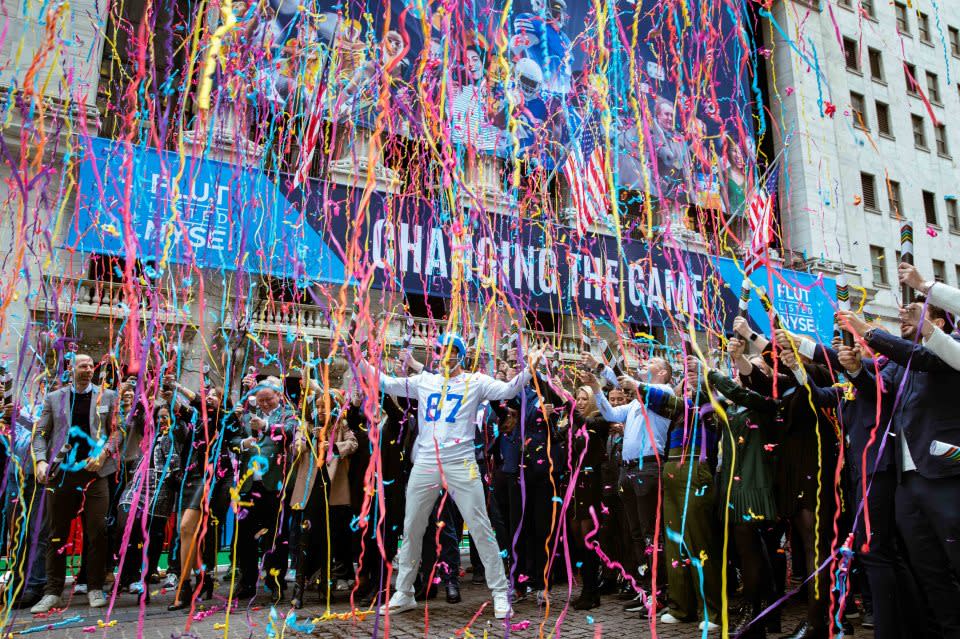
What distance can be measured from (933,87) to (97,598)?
34.4m

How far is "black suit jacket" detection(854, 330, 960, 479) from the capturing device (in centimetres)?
320

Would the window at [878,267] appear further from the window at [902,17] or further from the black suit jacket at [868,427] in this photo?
the black suit jacket at [868,427]

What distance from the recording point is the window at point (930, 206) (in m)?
27.4

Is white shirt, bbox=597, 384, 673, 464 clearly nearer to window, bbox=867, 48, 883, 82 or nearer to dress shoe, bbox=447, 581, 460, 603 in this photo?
dress shoe, bbox=447, 581, 460, 603

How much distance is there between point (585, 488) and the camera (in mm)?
5938

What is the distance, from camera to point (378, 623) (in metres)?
4.50

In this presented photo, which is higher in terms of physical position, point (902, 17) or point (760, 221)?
point (902, 17)

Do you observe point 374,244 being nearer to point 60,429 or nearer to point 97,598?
point 60,429

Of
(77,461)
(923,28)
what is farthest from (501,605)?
(923,28)

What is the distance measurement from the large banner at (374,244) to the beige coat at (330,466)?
7.33 feet

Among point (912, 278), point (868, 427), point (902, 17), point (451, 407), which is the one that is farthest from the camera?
point (902, 17)

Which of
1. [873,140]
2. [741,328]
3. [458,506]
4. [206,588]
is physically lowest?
[206,588]

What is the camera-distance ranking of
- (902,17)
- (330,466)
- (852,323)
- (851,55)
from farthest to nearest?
(902,17)
(851,55)
(330,466)
(852,323)

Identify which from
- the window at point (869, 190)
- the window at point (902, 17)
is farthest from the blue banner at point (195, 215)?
the window at point (902, 17)
